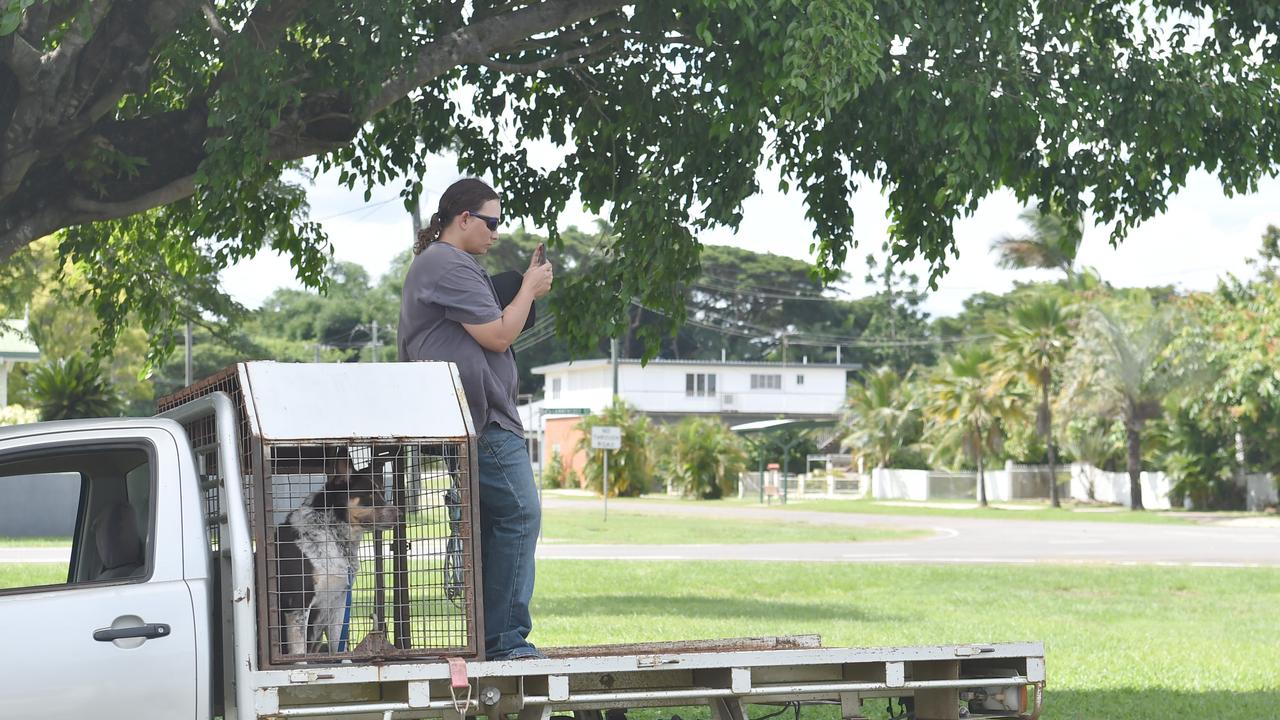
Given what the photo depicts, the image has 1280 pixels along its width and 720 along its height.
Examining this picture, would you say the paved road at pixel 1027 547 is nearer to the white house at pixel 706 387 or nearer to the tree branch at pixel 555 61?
the tree branch at pixel 555 61

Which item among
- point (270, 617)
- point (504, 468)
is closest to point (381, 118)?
point (504, 468)

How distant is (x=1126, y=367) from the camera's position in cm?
4641

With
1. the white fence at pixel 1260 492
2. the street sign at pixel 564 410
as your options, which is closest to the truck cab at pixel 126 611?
the white fence at pixel 1260 492

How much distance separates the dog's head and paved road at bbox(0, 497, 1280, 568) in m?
14.9

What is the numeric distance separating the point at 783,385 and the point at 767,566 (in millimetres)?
57656

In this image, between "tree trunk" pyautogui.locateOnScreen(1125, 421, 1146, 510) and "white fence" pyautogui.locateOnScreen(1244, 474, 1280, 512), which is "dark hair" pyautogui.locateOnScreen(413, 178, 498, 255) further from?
"tree trunk" pyautogui.locateOnScreen(1125, 421, 1146, 510)

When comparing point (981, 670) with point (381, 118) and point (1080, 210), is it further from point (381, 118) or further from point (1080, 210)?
point (381, 118)

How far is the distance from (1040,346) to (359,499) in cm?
4485

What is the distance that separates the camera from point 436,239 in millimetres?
5754

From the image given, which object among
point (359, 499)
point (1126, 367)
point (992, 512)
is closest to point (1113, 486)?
point (1126, 367)

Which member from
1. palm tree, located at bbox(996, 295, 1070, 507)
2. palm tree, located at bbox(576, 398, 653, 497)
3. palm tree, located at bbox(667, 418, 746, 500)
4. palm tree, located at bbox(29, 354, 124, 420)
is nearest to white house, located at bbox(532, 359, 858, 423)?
palm tree, located at bbox(576, 398, 653, 497)

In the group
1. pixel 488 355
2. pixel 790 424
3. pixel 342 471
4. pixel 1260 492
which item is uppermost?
pixel 790 424

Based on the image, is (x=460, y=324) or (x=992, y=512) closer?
(x=460, y=324)

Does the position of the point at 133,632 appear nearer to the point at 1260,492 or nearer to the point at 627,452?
the point at 1260,492
